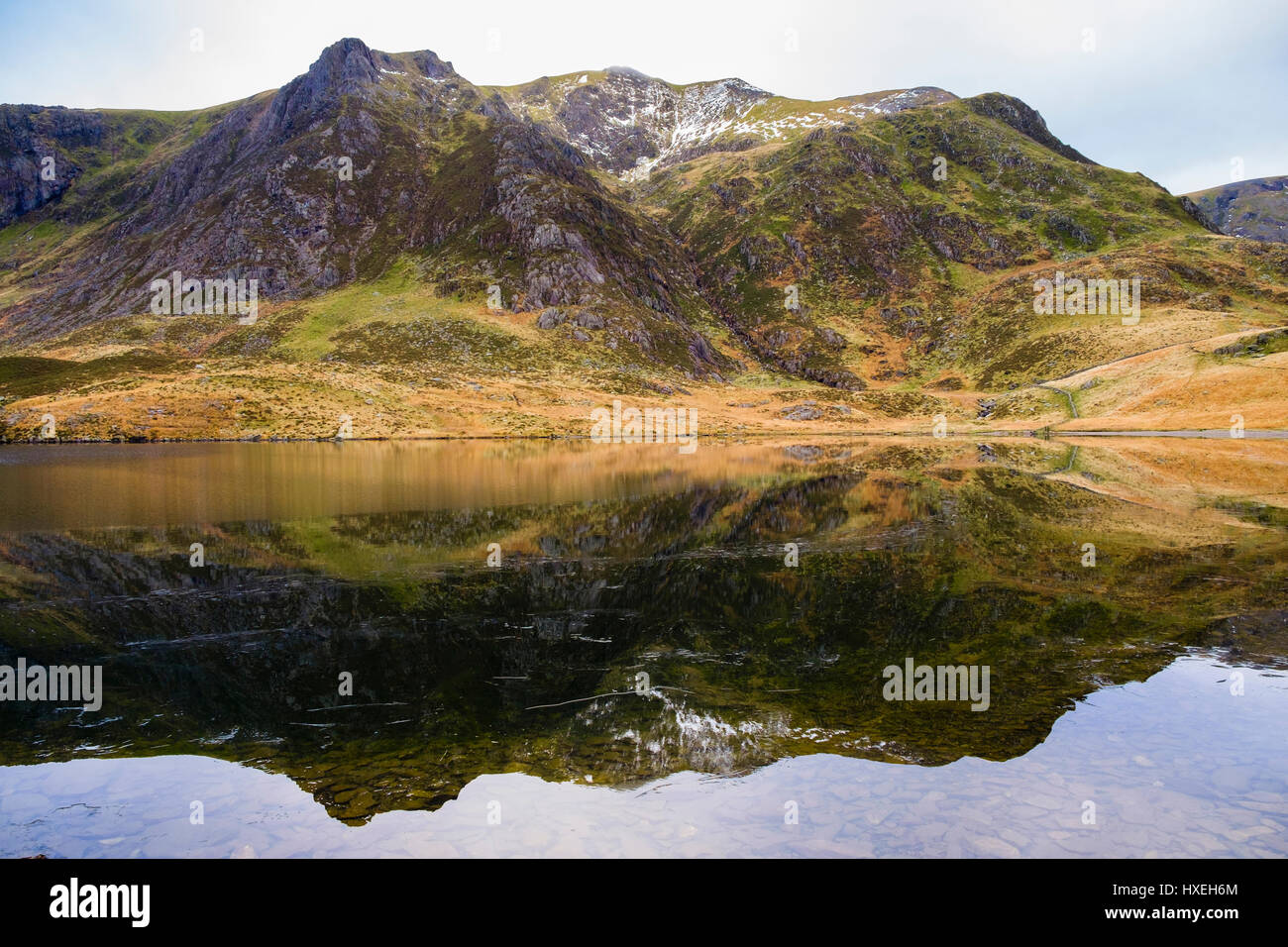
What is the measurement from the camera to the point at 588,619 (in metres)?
20.6

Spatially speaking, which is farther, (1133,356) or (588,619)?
(1133,356)

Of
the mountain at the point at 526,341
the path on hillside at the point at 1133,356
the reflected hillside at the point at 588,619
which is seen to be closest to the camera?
the reflected hillside at the point at 588,619

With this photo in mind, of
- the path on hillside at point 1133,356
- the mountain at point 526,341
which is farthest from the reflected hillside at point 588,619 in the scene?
the path on hillside at point 1133,356

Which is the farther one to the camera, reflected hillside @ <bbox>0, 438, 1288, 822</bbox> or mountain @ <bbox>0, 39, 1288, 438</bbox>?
mountain @ <bbox>0, 39, 1288, 438</bbox>

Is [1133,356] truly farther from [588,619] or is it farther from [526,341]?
[588,619]

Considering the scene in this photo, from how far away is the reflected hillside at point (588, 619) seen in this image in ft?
41.9

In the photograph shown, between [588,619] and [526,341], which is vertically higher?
[526,341]

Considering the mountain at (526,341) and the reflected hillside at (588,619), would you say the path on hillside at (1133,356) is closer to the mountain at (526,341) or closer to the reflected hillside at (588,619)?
the mountain at (526,341)

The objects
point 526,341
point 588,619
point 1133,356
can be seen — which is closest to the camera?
point 588,619

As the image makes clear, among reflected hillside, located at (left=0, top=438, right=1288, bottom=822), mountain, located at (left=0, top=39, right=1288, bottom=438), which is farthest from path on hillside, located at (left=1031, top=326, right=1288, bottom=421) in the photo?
reflected hillside, located at (left=0, top=438, right=1288, bottom=822)

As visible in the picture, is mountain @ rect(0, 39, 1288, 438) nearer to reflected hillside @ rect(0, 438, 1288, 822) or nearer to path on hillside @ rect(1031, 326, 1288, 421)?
path on hillside @ rect(1031, 326, 1288, 421)

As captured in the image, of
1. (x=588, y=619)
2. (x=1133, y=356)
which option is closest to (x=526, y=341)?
(x=1133, y=356)

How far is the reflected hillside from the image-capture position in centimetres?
1277

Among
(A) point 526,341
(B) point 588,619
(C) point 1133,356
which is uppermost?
(A) point 526,341
